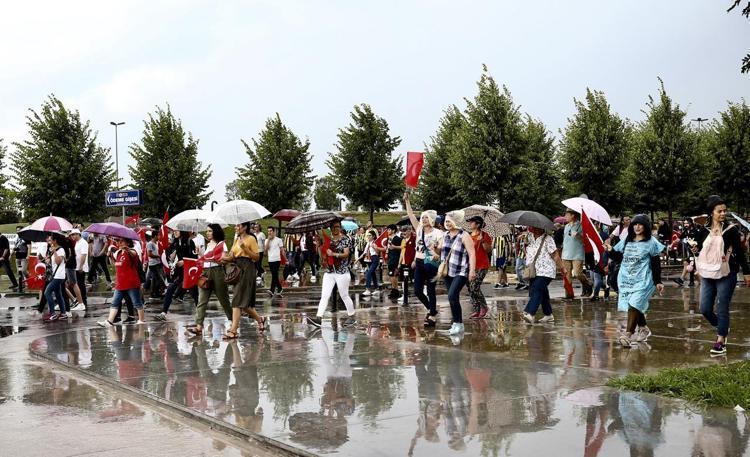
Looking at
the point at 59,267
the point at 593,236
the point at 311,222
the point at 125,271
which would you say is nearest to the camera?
the point at 593,236

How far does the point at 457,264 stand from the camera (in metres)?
11.2

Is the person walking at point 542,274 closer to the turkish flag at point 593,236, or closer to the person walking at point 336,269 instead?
the turkish flag at point 593,236

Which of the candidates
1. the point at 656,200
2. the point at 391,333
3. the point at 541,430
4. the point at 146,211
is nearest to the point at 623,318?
the point at 391,333

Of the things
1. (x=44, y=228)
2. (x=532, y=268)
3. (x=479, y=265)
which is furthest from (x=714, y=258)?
(x=44, y=228)

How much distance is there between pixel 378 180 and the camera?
42.0 meters

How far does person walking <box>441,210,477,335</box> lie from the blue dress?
6.80 feet

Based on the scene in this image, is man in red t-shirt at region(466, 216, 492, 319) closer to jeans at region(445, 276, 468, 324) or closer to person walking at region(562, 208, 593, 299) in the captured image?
jeans at region(445, 276, 468, 324)

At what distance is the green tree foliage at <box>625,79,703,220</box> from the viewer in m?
35.0

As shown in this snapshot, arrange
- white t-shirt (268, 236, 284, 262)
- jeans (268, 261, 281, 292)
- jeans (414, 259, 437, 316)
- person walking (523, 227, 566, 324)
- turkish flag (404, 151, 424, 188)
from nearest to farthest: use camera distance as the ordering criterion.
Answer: person walking (523, 227, 566, 324), jeans (414, 259, 437, 316), turkish flag (404, 151, 424, 188), jeans (268, 261, 281, 292), white t-shirt (268, 236, 284, 262)

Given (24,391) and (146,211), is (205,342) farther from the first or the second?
(146,211)

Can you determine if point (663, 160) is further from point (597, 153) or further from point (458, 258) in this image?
point (458, 258)

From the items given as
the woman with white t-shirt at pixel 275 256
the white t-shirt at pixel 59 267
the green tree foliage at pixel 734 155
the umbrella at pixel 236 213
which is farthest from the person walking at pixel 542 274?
the green tree foliage at pixel 734 155

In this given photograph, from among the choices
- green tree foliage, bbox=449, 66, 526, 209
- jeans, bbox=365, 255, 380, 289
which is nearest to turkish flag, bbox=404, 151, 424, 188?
jeans, bbox=365, 255, 380, 289

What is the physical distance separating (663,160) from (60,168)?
27253mm
